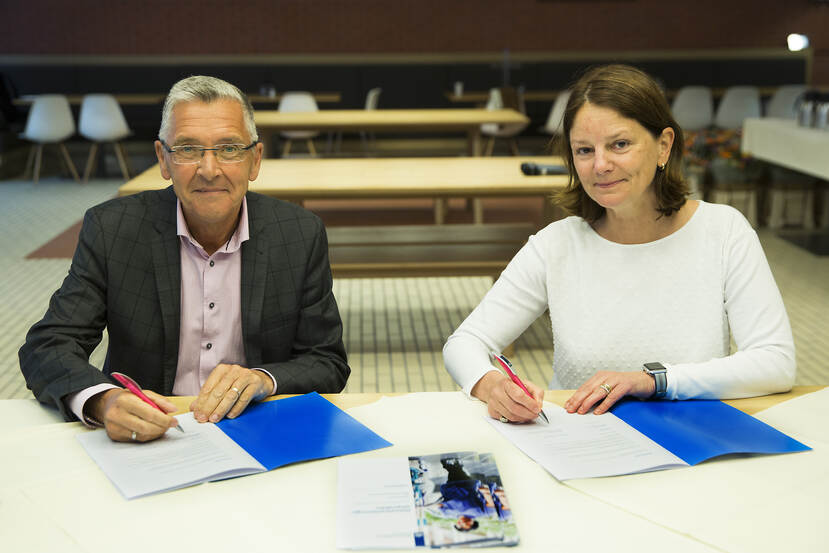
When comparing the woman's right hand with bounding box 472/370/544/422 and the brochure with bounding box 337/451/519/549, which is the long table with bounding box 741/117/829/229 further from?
the brochure with bounding box 337/451/519/549

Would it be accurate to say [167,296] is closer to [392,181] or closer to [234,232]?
[234,232]

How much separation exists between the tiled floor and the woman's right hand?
2.02 m

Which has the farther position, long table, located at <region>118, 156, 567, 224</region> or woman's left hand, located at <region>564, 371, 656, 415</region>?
long table, located at <region>118, 156, 567, 224</region>

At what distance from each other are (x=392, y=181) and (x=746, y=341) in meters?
2.27

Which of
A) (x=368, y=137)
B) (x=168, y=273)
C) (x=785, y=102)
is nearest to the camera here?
(x=168, y=273)

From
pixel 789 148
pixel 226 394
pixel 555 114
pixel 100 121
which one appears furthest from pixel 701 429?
pixel 100 121

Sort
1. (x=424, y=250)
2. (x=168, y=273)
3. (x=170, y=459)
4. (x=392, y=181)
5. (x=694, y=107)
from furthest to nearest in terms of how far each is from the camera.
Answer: (x=694, y=107) < (x=424, y=250) < (x=392, y=181) < (x=168, y=273) < (x=170, y=459)

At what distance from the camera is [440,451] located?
1.38 m

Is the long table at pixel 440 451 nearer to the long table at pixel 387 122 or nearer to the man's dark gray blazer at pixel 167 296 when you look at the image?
the man's dark gray blazer at pixel 167 296

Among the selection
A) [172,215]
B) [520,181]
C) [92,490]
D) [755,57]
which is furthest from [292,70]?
[92,490]

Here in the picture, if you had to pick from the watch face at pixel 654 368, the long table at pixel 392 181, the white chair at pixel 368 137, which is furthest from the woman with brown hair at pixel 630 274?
the white chair at pixel 368 137

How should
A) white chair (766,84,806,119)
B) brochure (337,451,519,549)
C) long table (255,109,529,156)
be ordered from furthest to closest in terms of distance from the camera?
white chair (766,84,806,119) < long table (255,109,529,156) < brochure (337,451,519,549)

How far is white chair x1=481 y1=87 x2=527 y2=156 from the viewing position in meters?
8.60

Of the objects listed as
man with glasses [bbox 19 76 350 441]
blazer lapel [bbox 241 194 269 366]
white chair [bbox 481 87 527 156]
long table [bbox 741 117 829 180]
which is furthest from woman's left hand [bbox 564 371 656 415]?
white chair [bbox 481 87 527 156]
